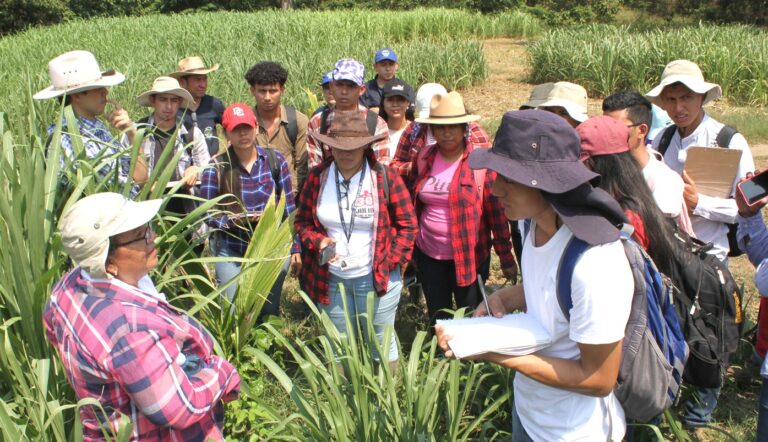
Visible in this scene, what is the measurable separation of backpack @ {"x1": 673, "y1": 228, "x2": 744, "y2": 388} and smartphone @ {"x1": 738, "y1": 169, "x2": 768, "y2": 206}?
0.26m

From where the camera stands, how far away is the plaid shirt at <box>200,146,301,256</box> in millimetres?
3621

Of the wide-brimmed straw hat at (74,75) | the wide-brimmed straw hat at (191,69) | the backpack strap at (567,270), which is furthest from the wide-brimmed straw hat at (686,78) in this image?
the wide-brimmed straw hat at (191,69)

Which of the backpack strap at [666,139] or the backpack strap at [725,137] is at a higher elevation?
the backpack strap at [725,137]

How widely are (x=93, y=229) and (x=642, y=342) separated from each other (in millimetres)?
1609

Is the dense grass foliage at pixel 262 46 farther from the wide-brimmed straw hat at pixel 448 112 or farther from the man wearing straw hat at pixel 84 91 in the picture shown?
the wide-brimmed straw hat at pixel 448 112

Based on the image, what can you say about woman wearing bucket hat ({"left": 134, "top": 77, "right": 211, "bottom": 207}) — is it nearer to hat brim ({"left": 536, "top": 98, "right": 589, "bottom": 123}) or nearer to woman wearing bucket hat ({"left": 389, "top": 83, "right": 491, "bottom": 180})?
woman wearing bucket hat ({"left": 389, "top": 83, "right": 491, "bottom": 180})

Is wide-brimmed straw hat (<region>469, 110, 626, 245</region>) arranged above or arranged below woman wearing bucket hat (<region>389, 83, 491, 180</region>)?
above

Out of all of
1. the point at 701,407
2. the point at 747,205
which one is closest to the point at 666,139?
the point at 747,205

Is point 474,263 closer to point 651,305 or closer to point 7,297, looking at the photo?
point 651,305

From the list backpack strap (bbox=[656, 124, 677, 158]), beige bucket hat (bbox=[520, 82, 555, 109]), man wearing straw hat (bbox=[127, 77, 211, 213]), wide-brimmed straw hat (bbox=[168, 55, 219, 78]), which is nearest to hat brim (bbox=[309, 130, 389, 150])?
man wearing straw hat (bbox=[127, 77, 211, 213])

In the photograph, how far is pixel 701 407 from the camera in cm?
293

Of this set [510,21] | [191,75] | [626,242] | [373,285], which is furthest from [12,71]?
[510,21]

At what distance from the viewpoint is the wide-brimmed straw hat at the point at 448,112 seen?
11.3 ft

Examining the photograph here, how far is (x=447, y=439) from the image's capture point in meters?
2.47
